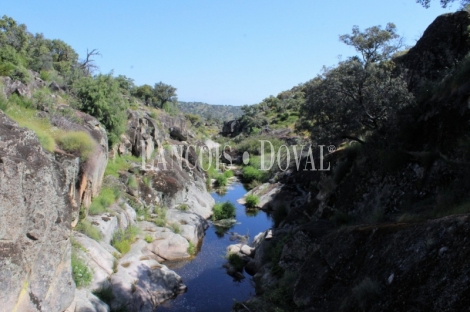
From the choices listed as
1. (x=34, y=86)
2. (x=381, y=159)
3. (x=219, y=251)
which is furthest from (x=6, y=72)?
(x=381, y=159)

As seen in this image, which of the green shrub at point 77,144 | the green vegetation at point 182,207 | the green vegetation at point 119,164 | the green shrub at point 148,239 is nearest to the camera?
the green shrub at point 77,144

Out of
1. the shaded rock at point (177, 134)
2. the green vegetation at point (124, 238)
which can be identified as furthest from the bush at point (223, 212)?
the shaded rock at point (177, 134)

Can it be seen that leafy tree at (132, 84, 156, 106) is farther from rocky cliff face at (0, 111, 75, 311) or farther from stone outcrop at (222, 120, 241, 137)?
rocky cliff face at (0, 111, 75, 311)

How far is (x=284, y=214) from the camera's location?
21594mm

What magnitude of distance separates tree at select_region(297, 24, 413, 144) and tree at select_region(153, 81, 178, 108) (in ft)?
156

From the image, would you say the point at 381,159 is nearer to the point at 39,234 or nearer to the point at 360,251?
the point at 360,251

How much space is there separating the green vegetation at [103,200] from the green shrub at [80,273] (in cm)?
433

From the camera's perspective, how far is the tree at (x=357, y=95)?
14.1 m

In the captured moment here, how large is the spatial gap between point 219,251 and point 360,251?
14187 mm

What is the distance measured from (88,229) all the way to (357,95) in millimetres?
12743

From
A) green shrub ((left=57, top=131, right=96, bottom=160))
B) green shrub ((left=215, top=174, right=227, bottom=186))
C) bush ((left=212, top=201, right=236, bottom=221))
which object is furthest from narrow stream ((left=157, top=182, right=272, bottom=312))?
green shrub ((left=215, top=174, right=227, bottom=186))

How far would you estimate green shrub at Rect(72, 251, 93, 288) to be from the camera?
12.2 meters

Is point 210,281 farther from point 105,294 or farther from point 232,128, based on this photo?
point 232,128

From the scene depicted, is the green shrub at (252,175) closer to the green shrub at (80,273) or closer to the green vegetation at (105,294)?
the green vegetation at (105,294)
